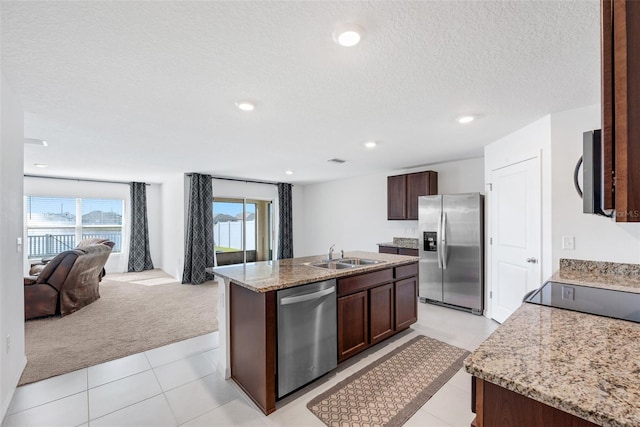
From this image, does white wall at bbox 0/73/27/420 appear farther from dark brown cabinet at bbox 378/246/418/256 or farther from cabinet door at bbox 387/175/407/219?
cabinet door at bbox 387/175/407/219

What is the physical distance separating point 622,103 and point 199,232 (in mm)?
6345

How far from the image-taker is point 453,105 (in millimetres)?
2512

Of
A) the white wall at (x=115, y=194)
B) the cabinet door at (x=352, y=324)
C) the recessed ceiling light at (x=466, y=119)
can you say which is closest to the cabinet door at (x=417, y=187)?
the recessed ceiling light at (x=466, y=119)

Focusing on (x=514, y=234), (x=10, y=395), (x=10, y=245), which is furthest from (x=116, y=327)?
(x=514, y=234)

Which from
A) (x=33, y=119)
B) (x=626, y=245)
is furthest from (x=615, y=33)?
(x=33, y=119)

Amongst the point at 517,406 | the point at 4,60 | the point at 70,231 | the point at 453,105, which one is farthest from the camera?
the point at 70,231

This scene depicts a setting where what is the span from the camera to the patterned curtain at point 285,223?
300 inches

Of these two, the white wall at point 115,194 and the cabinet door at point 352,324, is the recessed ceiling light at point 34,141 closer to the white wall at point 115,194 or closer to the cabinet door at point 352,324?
the white wall at point 115,194

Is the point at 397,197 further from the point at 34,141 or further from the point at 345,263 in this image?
the point at 34,141

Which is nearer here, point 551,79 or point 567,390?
point 567,390

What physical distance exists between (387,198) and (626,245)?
3578 millimetres

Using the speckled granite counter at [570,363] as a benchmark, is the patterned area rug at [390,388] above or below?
below

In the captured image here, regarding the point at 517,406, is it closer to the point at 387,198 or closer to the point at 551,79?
the point at 551,79

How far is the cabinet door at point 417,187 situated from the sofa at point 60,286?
5.26 meters
